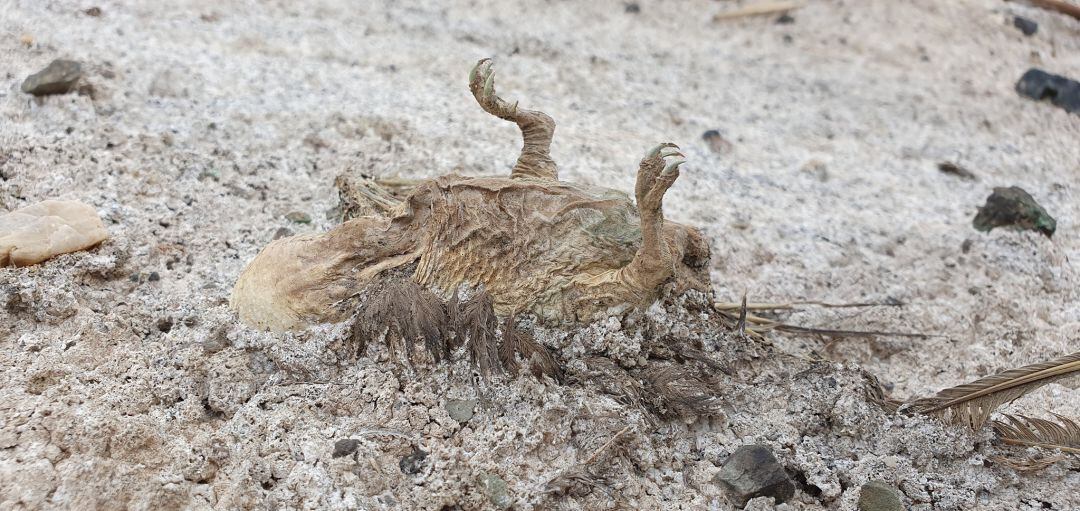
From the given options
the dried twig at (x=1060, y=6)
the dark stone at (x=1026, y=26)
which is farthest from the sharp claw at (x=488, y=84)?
the dried twig at (x=1060, y=6)

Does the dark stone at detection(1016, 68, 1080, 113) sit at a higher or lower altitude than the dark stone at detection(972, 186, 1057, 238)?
lower

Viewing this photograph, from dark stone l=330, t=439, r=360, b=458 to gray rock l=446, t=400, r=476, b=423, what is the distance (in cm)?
34

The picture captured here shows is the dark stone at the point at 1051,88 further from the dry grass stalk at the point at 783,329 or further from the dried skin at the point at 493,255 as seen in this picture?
the dried skin at the point at 493,255

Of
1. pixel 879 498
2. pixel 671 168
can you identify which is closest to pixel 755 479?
pixel 879 498

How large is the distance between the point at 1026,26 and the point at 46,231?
7833 millimetres

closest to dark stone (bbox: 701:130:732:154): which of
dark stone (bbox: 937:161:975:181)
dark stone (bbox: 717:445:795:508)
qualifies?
dark stone (bbox: 937:161:975:181)

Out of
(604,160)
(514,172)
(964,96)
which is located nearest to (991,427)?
(514,172)

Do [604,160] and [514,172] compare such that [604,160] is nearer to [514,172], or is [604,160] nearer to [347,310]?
[514,172]

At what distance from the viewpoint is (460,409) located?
111 inches

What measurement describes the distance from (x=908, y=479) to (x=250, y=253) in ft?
9.58

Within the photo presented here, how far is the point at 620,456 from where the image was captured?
2715 millimetres

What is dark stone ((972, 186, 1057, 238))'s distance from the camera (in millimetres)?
4555

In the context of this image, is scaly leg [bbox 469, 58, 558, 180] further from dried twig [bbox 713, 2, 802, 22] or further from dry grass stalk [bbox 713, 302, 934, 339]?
dried twig [bbox 713, 2, 802, 22]

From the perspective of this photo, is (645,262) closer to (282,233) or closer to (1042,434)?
(1042,434)
